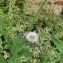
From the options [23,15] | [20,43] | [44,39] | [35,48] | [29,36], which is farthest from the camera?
[23,15]

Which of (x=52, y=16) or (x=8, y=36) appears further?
(x=52, y=16)

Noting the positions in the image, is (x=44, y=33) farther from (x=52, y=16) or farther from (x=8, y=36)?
(x=8, y=36)

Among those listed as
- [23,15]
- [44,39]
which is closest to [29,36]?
[44,39]

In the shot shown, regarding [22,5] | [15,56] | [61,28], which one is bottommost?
[61,28]

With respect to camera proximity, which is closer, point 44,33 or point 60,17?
point 44,33

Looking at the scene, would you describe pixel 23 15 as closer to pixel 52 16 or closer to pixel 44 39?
pixel 52 16

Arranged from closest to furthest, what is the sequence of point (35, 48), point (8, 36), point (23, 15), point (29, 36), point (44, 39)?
point (29, 36) → point (8, 36) → point (35, 48) → point (44, 39) → point (23, 15)

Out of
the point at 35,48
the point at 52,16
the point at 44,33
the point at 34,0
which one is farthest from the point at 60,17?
the point at 35,48

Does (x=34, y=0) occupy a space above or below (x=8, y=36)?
below

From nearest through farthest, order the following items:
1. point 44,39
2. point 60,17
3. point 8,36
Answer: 1. point 8,36
2. point 44,39
3. point 60,17
